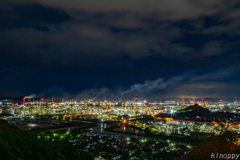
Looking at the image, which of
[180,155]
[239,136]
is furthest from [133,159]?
[239,136]

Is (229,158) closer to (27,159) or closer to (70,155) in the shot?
(70,155)

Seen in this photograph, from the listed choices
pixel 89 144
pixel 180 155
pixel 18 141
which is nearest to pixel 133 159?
pixel 180 155

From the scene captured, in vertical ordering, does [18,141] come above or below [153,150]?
above

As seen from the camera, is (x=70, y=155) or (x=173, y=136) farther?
(x=173, y=136)

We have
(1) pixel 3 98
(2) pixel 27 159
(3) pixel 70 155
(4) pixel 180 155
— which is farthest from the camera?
(1) pixel 3 98

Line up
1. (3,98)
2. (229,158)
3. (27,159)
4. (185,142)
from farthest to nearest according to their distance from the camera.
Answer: (3,98), (185,142), (229,158), (27,159)

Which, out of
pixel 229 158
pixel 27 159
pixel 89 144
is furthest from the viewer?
pixel 89 144

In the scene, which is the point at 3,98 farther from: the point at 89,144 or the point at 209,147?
the point at 209,147

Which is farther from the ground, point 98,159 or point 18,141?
point 18,141

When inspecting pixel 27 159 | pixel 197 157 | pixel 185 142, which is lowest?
pixel 185 142
